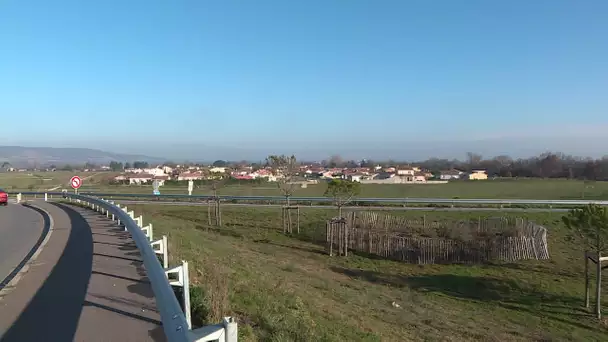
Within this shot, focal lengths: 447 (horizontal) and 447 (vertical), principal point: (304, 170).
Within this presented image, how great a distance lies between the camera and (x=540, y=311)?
15.0 metres

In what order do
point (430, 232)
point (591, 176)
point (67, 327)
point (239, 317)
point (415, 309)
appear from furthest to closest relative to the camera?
point (591, 176)
point (430, 232)
point (415, 309)
point (239, 317)
point (67, 327)

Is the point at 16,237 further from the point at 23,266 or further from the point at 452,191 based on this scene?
the point at 452,191

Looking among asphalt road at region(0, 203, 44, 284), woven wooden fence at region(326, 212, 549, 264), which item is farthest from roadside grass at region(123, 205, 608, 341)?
asphalt road at region(0, 203, 44, 284)

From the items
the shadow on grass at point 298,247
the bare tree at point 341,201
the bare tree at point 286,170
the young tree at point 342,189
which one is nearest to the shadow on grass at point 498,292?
the bare tree at point 341,201

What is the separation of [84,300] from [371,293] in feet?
33.7

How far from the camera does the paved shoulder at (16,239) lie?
9620 millimetres

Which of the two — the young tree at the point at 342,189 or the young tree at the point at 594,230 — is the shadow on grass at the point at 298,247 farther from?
the young tree at the point at 594,230

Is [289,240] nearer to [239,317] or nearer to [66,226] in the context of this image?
[66,226]

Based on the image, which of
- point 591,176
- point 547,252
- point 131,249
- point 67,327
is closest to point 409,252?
point 547,252

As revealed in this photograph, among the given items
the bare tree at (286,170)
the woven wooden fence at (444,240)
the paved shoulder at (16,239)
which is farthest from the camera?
the bare tree at (286,170)

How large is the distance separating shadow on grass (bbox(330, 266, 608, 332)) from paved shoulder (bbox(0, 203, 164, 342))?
11.0m

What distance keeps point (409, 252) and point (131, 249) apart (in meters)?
15.2

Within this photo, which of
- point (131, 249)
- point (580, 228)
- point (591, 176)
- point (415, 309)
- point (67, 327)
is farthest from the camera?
point (591, 176)

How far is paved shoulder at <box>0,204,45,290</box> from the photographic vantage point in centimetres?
962
